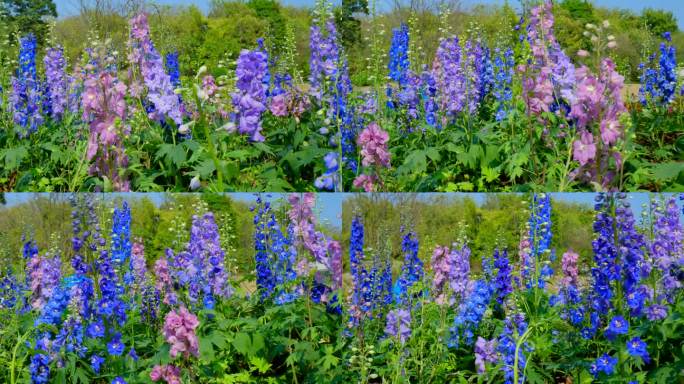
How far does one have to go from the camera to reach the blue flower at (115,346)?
427 centimetres

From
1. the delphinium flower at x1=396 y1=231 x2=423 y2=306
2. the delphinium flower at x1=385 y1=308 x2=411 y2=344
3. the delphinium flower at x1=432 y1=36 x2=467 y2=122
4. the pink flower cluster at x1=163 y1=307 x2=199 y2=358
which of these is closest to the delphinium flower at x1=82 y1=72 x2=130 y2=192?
the pink flower cluster at x1=163 y1=307 x2=199 y2=358

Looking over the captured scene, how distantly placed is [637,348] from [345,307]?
191cm

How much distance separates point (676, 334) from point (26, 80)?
474 centimetres

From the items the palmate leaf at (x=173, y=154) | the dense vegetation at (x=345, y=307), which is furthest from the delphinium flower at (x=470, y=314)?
the palmate leaf at (x=173, y=154)

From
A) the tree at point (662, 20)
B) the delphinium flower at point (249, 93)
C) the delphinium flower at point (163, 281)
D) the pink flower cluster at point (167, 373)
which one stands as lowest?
the pink flower cluster at point (167, 373)

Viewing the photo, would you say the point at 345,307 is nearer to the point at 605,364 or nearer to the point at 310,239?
the point at 310,239

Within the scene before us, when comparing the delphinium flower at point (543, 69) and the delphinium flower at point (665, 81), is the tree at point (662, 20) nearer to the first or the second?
the delphinium flower at point (665, 81)

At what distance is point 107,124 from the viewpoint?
386 cm

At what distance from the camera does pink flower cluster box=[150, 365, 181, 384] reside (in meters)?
4.31

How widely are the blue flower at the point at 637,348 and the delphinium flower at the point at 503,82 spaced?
5.38ft

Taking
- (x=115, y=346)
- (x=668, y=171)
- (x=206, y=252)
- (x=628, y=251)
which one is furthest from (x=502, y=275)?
(x=115, y=346)

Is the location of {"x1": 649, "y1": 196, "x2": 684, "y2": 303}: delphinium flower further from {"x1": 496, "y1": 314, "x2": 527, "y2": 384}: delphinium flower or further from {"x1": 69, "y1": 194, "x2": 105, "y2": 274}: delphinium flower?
{"x1": 69, "y1": 194, "x2": 105, "y2": 274}: delphinium flower

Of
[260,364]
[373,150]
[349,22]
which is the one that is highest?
[349,22]

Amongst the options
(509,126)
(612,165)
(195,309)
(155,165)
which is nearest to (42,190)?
(155,165)
